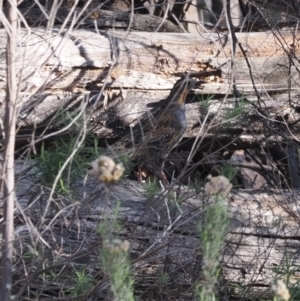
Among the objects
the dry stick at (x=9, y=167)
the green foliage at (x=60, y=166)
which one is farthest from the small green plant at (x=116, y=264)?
the green foliage at (x=60, y=166)

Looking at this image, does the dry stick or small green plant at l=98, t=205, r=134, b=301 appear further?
the dry stick

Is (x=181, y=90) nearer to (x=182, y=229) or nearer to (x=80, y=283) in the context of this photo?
(x=182, y=229)

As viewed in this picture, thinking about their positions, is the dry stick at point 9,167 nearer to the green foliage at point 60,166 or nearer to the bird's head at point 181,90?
the green foliage at point 60,166

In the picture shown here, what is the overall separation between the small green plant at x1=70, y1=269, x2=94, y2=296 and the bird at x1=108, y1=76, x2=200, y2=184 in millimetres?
857

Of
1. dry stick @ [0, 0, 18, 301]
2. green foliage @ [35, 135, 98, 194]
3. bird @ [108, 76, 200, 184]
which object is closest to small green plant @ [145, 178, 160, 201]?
bird @ [108, 76, 200, 184]

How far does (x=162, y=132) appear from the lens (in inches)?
208

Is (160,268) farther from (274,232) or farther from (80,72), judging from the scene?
(80,72)

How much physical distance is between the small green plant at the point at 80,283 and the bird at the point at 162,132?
86 centimetres

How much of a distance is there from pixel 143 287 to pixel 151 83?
1.58 metres

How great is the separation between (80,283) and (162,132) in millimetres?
1521

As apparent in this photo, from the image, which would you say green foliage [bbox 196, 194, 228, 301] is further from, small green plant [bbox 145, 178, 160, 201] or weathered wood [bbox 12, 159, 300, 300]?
small green plant [bbox 145, 178, 160, 201]

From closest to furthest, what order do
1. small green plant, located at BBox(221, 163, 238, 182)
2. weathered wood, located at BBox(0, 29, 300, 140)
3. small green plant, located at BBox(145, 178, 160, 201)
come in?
1. small green plant, located at BBox(145, 178, 160, 201)
2. small green plant, located at BBox(221, 163, 238, 182)
3. weathered wood, located at BBox(0, 29, 300, 140)

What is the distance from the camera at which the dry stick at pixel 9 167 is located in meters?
3.60

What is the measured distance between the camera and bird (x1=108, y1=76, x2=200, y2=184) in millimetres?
4977
